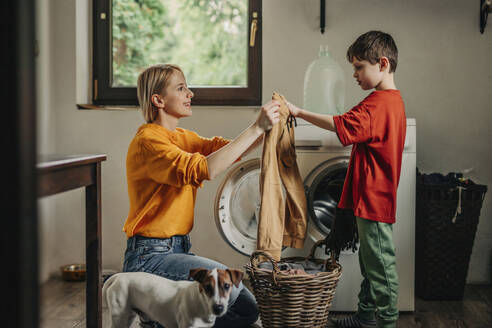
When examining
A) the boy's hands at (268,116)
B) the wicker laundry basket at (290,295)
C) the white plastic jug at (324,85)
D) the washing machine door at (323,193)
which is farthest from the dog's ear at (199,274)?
the white plastic jug at (324,85)

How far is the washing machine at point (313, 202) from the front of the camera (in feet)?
6.40

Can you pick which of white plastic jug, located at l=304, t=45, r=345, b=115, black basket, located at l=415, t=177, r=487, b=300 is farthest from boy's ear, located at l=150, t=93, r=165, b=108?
black basket, located at l=415, t=177, r=487, b=300

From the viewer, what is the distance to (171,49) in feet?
8.86

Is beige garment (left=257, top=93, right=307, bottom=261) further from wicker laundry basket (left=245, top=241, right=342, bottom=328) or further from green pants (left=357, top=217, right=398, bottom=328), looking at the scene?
green pants (left=357, top=217, right=398, bottom=328)

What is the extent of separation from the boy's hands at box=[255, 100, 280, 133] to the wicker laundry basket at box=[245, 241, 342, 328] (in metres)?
0.45

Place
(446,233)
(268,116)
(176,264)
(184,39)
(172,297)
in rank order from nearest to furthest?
(172,297), (176,264), (268,116), (446,233), (184,39)

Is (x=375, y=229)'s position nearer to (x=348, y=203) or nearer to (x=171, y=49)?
(x=348, y=203)

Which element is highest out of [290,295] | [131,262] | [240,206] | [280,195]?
[280,195]

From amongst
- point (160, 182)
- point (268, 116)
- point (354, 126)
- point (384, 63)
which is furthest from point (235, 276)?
point (384, 63)

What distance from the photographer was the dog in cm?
125

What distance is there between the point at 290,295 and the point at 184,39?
1729 millimetres

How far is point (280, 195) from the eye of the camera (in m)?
1.67

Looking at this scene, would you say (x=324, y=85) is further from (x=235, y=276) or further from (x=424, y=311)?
(x=235, y=276)

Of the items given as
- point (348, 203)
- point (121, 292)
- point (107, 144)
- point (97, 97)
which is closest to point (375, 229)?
point (348, 203)
